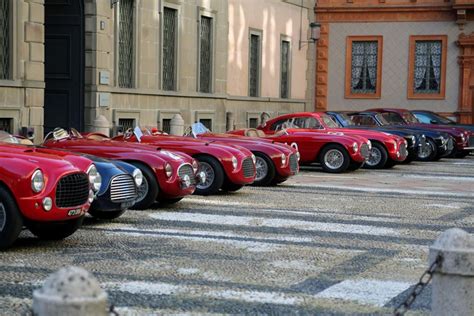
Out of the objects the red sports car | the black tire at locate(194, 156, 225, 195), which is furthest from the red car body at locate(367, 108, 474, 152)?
the black tire at locate(194, 156, 225, 195)

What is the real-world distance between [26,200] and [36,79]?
1141cm

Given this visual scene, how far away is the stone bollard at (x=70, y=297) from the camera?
368cm

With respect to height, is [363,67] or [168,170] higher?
[363,67]

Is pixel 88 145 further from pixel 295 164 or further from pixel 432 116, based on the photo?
pixel 432 116

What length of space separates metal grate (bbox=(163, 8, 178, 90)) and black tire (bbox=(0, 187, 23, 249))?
57.2 ft

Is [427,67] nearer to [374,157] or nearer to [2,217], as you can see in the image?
[374,157]

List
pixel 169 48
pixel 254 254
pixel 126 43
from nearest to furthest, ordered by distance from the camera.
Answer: pixel 254 254, pixel 126 43, pixel 169 48

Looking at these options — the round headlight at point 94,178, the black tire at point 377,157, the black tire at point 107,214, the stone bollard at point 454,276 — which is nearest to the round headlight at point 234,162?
the black tire at point 107,214

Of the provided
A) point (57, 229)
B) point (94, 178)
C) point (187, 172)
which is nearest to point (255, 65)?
point (187, 172)

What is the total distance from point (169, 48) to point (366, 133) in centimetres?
688

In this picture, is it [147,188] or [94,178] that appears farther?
[147,188]

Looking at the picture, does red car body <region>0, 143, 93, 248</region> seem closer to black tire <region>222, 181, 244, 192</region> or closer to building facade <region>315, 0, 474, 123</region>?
black tire <region>222, 181, 244, 192</region>

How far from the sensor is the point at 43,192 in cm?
882

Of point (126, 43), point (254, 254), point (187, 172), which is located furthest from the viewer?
point (126, 43)
